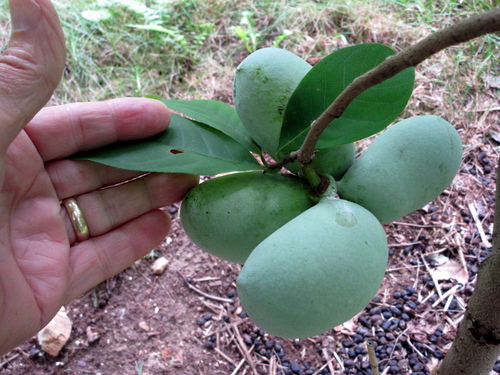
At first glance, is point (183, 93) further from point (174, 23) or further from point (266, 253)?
point (266, 253)

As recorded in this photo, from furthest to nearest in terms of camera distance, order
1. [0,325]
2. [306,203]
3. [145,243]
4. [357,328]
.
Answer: [357,328], [145,243], [0,325], [306,203]

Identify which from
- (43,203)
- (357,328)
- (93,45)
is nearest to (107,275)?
(43,203)

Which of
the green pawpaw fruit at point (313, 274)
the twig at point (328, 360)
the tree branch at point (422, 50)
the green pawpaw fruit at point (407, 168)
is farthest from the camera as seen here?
the twig at point (328, 360)

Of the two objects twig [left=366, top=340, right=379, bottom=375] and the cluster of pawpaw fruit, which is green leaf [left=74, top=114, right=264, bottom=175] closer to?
the cluster of pawpaw fruit

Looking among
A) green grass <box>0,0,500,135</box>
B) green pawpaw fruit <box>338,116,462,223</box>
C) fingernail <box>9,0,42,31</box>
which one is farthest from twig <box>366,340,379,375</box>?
green grass <box>0,0,500,135</box>

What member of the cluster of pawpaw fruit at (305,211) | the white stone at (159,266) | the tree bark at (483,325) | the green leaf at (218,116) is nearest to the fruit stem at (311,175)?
the cluster of pawpaw fruit at (305,211)

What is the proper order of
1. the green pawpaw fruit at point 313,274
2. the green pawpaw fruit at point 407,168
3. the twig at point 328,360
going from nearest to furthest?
1. the green pawpaw fruit at point 313,274
2. the green pawpaw fruit at point 407,168
3. the twig at point 328,360

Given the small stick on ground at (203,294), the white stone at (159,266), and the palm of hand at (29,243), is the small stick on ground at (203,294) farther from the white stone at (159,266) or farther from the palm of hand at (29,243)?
the palm of hand at (29,243)
